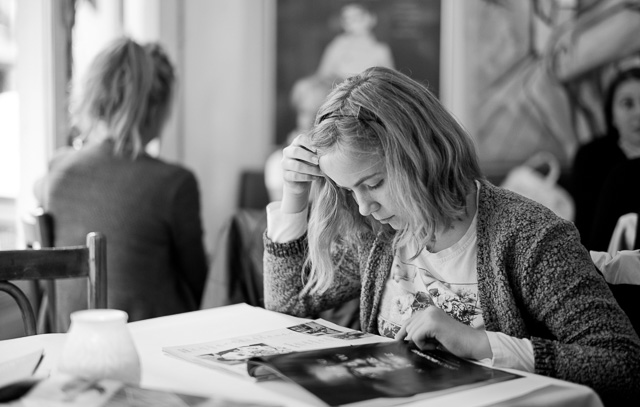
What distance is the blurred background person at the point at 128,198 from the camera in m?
2.22

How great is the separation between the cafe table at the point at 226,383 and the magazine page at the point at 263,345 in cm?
2

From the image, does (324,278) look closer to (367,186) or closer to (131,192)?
(367,186)

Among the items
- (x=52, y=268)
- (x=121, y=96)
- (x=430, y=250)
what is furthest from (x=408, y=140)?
(x=121, y=96)

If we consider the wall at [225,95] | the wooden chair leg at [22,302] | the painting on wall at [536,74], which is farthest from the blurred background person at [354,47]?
the wooden chair leg at [22,302]

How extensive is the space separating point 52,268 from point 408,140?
28.8 inches

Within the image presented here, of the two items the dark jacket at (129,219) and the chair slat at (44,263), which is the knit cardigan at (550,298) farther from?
the dark jacket at (129,219)

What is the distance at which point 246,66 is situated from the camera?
4336 millimetres

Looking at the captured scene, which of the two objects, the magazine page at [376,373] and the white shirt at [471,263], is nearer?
the magazine page at [376,373]

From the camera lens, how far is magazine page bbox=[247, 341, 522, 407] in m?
0.98

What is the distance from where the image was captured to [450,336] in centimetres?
118

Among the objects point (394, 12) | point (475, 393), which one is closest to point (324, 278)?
point (475, 393)

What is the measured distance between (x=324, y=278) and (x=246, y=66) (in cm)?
295

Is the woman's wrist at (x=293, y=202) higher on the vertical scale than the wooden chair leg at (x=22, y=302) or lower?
higher

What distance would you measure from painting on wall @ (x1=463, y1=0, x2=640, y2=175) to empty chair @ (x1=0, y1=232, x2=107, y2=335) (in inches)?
113
